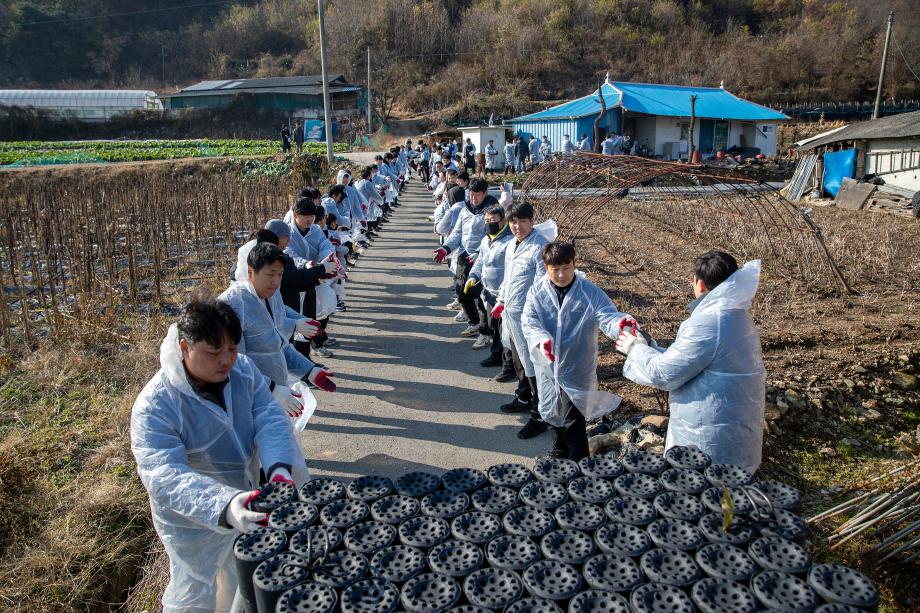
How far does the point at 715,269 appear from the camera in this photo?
9.95ft

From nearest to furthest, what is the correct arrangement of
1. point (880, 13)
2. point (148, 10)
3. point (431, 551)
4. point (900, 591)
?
point (431, 551)
point (900, 591)
point (880, 13)
point (148, 10)

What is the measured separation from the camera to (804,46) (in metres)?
43.0

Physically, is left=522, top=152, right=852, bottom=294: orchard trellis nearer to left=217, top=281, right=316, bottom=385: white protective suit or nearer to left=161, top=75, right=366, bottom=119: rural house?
left=217, top=281, right=316, bottom=385: white protective suit

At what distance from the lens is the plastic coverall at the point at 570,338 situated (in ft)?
13.3

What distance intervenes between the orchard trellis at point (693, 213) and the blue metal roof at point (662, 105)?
42.6 feet

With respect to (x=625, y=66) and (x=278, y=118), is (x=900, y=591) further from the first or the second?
(x=625, y=66)

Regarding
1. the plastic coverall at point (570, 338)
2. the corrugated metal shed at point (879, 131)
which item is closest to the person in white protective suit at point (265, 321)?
the plastic coverall at point (570, 338)

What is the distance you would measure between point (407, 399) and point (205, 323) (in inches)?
143

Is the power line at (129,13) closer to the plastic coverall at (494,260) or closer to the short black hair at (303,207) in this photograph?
the short black hair at (303,207)

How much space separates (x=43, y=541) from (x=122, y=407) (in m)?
1.60

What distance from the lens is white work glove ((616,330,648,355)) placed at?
343 centimetres

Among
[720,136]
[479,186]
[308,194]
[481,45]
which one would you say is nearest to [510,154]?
[720,136]

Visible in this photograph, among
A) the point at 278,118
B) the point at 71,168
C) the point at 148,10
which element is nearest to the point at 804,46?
the point at 278,118

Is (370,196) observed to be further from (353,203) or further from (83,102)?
(83,102)
